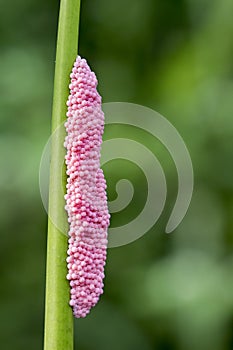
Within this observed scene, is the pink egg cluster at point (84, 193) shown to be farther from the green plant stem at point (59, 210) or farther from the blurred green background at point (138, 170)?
the blurred green background at point (138, 170)

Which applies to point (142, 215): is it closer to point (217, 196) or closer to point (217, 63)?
point (217, 196)

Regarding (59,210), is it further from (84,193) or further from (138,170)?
(138,170)

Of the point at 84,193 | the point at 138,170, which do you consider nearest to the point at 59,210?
the point at 84,193

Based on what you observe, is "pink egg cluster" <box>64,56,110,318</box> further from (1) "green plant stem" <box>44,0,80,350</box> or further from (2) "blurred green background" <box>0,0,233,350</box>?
(2) "blurred green background" <box>0,0,233,350</box>

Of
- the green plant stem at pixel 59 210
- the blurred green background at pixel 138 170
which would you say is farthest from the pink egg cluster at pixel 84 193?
the blurred green background at pixel 138 170

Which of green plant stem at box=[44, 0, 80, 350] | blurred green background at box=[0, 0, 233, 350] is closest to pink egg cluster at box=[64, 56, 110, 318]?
green plant stem at box=[44, 0, 80, 350]

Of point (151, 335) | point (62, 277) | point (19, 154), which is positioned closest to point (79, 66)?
point (62, 277)

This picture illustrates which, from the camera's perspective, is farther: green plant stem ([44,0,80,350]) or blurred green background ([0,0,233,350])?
blurred green background ([0,0,233,350])
